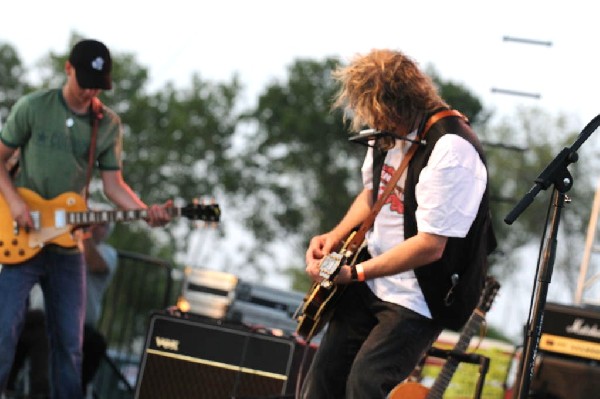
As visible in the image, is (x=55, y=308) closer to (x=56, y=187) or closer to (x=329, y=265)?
(x=56, y=187)

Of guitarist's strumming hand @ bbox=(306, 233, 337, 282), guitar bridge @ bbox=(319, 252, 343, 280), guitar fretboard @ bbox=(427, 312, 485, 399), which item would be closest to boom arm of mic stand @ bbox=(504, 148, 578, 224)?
guitar bridge @ bbox=(319, 252, 343, 280)

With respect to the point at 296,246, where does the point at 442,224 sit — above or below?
above

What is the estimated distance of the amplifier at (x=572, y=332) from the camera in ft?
17.9

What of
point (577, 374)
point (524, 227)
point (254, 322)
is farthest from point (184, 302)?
point (524, 227)

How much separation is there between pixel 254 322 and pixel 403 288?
2.52 m

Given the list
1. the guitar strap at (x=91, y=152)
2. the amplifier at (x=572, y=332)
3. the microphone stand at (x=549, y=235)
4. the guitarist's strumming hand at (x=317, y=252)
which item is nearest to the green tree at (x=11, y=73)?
the guitar strap at (x=91, y=152)

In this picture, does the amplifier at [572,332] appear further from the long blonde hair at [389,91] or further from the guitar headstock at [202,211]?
the long blonde hair at [389,91]

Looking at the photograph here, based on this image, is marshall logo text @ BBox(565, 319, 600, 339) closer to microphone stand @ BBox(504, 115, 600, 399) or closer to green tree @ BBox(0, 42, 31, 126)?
microphone stand @ BBox(504, 115, 600, 399)

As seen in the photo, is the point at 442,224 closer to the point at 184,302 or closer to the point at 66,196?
the point at 66,196

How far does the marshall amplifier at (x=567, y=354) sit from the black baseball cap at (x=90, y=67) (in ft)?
8.29

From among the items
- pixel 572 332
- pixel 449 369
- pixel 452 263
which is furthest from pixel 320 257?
pixel 572 332

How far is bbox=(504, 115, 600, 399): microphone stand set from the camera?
140 inches

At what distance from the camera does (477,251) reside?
153 inches

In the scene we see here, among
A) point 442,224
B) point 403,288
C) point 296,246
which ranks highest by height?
point 442,224
